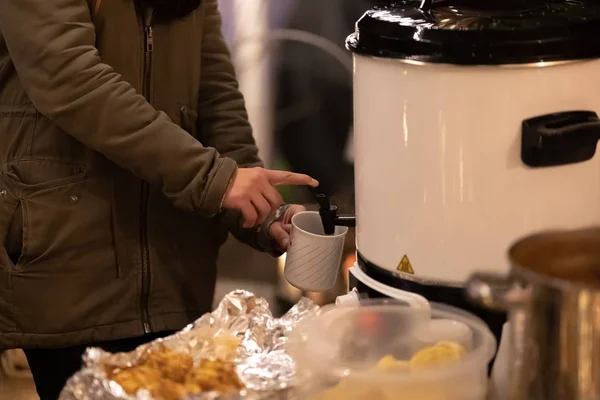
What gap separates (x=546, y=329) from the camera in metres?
0.68

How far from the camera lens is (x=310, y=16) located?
2316 millimetres

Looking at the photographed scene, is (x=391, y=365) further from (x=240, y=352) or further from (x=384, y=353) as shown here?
(x=240, y=352)

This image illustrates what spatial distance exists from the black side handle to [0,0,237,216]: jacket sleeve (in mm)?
402

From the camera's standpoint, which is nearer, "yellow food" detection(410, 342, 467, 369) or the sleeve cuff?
"yellow food" detection(410, 342, 467, 369)

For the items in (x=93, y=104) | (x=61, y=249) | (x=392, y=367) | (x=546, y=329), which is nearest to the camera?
(x=546, y=329)

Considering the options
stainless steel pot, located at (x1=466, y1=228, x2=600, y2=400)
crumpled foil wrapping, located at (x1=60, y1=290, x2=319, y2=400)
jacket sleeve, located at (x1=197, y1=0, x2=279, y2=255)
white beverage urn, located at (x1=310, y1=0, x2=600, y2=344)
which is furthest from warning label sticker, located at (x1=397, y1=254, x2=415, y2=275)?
jacket sleeve, located at (x1=197, y1=0, x2=279, y2=255)

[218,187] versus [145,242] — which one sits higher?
[218,187]

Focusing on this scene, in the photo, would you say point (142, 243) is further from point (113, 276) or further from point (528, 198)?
point (528, 198)

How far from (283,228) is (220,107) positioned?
23 centimetres

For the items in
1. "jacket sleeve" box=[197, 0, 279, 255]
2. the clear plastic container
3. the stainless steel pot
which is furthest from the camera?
"jacket sleeve" box=[197, 0, 279, 255]

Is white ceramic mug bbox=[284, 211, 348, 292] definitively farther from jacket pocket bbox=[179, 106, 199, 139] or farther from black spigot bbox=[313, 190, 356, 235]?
jacket pocket bbox=[179, 106, 199, 139]

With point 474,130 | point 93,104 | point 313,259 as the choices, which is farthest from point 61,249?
point 474,130

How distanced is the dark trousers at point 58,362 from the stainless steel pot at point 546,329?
68cm

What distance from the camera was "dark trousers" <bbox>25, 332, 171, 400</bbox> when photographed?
4.09 ft
